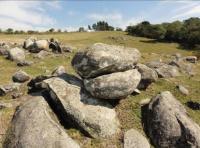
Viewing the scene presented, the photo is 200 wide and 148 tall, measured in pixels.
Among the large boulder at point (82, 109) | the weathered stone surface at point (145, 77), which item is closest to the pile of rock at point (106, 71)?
the large boulder at point (82, 109)

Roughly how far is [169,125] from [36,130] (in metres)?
8.88

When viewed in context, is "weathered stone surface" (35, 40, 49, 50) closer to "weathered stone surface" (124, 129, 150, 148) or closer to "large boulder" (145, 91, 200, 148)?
"large boulder" (145, 91, 200, 148)

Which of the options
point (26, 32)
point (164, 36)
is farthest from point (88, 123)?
point (26, 32)

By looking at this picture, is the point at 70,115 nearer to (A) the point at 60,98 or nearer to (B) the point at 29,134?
(A) the point at 60,98

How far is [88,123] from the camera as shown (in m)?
22.8

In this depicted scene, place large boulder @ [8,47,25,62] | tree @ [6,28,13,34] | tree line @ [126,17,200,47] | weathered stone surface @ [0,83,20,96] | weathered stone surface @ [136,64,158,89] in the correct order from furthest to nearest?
1. tree @ [6,28,13,34]
2. tree line @ [126,17,200,47]
3. large boulder @ [8,47,25,62]
4. weathered stone surface @ [0,83,20,96]
5. weathered stone surface @ [136,64,158,89]

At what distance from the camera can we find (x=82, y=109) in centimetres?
2325

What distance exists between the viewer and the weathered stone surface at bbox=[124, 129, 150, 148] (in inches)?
872

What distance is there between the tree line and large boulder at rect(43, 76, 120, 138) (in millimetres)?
72434

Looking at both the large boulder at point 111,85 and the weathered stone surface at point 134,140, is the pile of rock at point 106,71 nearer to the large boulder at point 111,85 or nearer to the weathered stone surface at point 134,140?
the large boulder at point 111,85

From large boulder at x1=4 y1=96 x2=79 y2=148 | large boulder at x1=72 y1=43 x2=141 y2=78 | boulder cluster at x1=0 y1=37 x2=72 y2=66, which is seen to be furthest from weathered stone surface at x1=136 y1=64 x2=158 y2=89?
boulder cluster at x1=0 y1=37 x2=72 y2=66

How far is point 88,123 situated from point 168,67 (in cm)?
1590

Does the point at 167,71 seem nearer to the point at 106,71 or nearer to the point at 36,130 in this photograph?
the point at 106,71

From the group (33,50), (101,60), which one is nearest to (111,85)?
(101,60)
